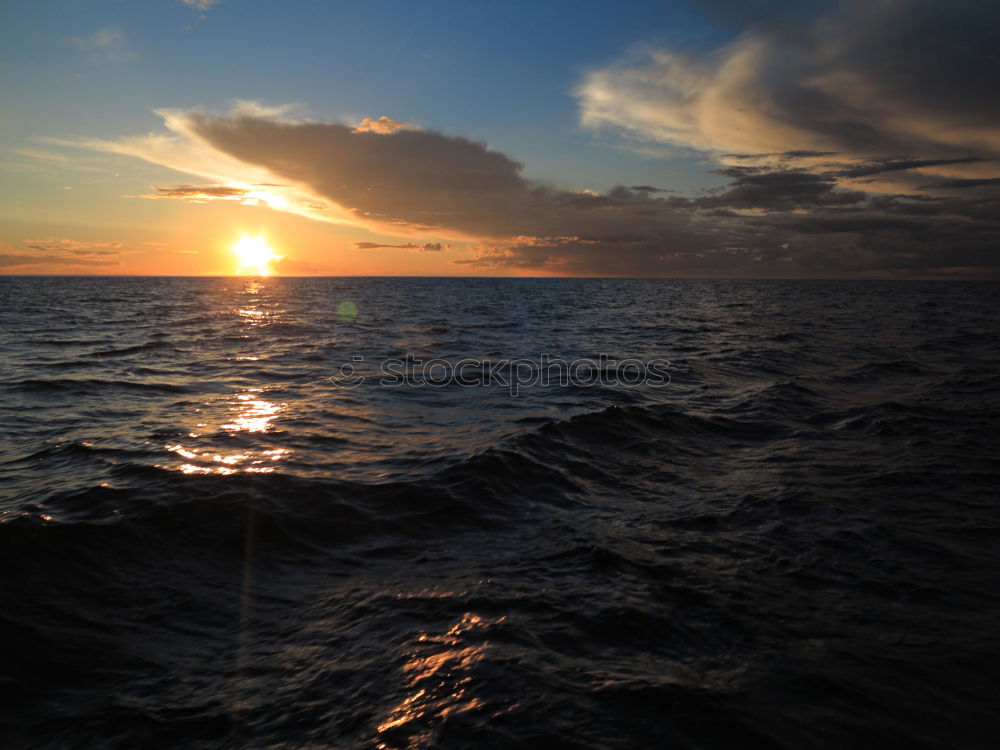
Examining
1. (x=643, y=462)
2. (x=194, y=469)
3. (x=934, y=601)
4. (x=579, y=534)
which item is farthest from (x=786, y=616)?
(x=194, y=469)

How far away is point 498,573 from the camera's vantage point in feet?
20.5

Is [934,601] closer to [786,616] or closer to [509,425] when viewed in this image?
[786,616]

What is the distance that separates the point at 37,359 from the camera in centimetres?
2069

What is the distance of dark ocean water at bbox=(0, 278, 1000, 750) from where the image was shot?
411 cm
